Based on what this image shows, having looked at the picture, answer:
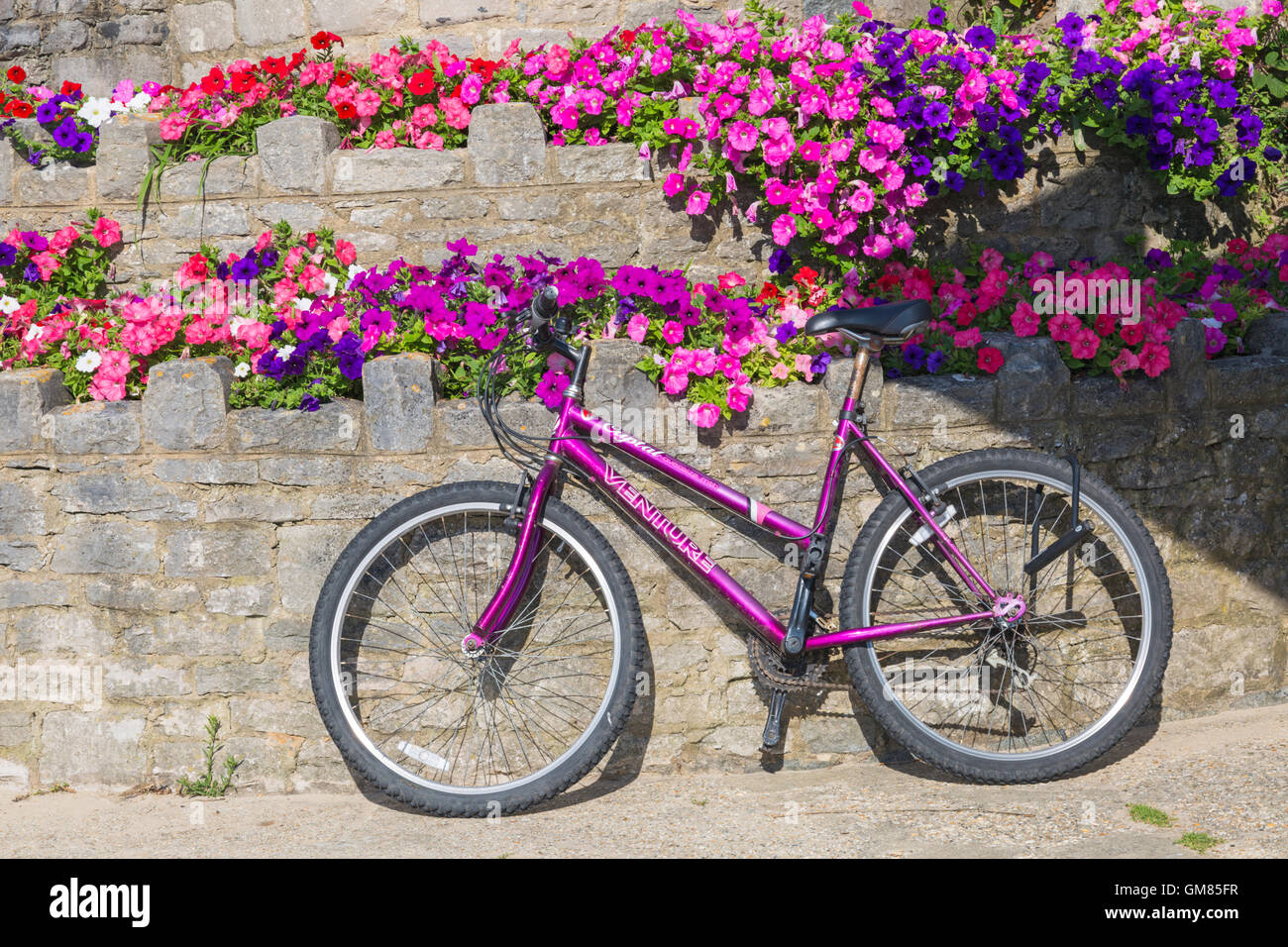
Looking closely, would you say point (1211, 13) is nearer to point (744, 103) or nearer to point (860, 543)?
point (744, 103)

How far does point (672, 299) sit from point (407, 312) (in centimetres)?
97

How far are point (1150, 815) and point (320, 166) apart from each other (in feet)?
12.7

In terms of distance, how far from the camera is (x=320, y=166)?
14.9ft

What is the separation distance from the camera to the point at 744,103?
421 cm

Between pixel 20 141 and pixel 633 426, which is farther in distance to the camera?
pixel 20 141

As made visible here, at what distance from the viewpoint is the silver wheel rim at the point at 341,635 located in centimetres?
345

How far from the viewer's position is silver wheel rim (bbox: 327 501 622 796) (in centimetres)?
345

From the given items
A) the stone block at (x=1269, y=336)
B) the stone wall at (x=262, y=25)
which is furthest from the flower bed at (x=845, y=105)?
the stone wall at (x=262, y=25)

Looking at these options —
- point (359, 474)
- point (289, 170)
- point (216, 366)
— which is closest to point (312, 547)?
point (359, 474)

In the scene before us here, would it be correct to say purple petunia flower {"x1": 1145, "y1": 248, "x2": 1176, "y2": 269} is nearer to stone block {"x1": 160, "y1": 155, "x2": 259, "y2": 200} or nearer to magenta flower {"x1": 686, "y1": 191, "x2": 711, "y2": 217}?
magenta flower {"x1": 686, "y1": 191, "x2": 711, "y2": 217}

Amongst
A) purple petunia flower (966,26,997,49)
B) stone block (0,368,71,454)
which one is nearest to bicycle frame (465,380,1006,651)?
stone block (0,368,71,454)

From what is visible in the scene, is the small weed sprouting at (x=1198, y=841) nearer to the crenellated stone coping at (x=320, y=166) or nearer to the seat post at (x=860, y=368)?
the seat post at (x=860, y=368)

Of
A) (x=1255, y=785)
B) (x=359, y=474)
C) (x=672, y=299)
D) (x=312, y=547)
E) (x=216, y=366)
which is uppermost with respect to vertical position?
(x=672, y=299)

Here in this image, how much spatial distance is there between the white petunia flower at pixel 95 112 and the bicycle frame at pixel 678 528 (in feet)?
8.96
